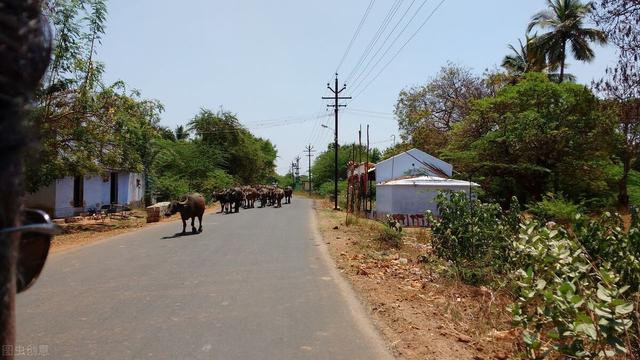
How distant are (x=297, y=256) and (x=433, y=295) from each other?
17.0 ft

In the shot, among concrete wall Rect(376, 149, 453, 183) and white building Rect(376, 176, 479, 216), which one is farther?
concrete wall Rect(376, 149, 453, 183)

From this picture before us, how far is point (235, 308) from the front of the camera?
302 inches

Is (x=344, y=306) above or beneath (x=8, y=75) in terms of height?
beneath

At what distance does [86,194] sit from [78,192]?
567mm

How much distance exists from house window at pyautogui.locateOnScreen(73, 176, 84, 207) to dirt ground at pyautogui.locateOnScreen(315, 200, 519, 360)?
1969 centimetres

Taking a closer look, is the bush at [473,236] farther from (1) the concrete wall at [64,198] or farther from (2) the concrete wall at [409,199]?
(1) the concrete wall at [64,198]

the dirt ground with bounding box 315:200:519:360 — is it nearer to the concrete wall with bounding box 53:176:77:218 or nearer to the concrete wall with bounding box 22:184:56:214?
the concrete wall with bounding box 22:184:56:214

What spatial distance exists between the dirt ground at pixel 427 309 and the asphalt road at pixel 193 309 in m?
0.39

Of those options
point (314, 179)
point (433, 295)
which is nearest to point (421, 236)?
point (433, 295)

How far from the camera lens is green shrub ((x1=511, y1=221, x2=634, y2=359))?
4.40 m

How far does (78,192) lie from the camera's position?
28.4m

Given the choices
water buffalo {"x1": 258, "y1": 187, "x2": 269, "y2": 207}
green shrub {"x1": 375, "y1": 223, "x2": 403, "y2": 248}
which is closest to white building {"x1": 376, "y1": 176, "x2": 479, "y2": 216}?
green shrub {"x1": 375, "y1": 223, "x2": 403, "y2": 248}

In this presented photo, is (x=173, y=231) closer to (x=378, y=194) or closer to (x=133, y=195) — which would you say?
(x=378, y=194)

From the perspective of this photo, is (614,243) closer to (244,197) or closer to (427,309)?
(427,309)
